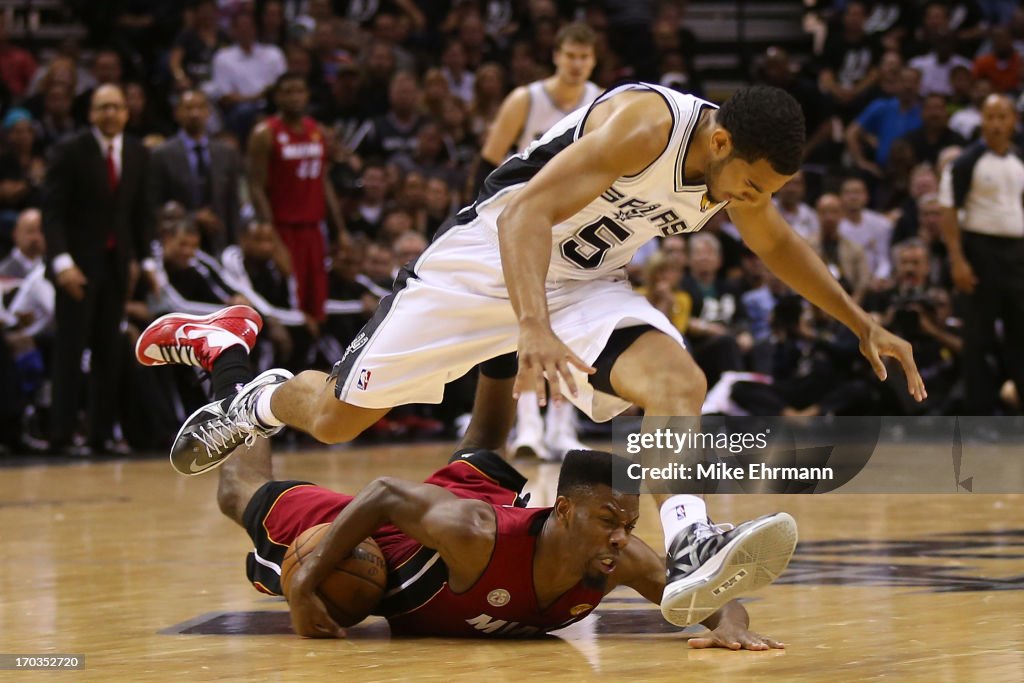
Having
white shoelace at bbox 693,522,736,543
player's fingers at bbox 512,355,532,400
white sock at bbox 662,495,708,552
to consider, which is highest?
player's fingers at bbox 512,355,532,400

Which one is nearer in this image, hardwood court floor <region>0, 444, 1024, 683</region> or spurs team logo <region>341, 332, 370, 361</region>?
hardwood court floor <region>0, 444, 1024, 683</region>

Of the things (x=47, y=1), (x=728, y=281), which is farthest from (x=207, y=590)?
(x=47, y=1)

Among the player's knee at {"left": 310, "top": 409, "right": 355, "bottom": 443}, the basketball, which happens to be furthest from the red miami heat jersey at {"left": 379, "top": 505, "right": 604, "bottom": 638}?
the player's knee at {"left": 310, "top": 409, "right": 355, "bottom": 443}

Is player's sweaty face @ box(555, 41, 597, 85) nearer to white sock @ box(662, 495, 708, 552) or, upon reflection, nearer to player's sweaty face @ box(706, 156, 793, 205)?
player's sweaty face @ box(706, 156, 793, 205)

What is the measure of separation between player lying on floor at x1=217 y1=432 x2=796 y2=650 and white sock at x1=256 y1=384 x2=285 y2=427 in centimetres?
80

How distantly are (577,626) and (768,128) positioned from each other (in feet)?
5.05

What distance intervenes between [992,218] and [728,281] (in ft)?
7.51

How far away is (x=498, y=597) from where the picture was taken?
432 centimetres

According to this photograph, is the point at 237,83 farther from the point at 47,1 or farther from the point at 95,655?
the point at 95,655

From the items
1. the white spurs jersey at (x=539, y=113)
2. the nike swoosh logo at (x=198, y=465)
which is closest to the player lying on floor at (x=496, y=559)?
the nike swoosh logo at (x=198, y=465)

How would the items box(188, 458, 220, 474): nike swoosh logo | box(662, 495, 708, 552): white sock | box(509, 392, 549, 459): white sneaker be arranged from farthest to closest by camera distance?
box(509, 392, 549, 459): white sneaker < box(188, 458, 220, 474): nike swoosh logo < box(662, 495, 708, 552): white sock

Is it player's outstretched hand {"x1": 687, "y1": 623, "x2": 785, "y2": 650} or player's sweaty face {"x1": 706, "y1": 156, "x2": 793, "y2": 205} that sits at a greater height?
player's sweaty face {"x1": 706, "y1": 156, "x2": 793, "y2": 205}

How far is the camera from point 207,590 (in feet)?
17.4

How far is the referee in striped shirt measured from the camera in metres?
10.7
